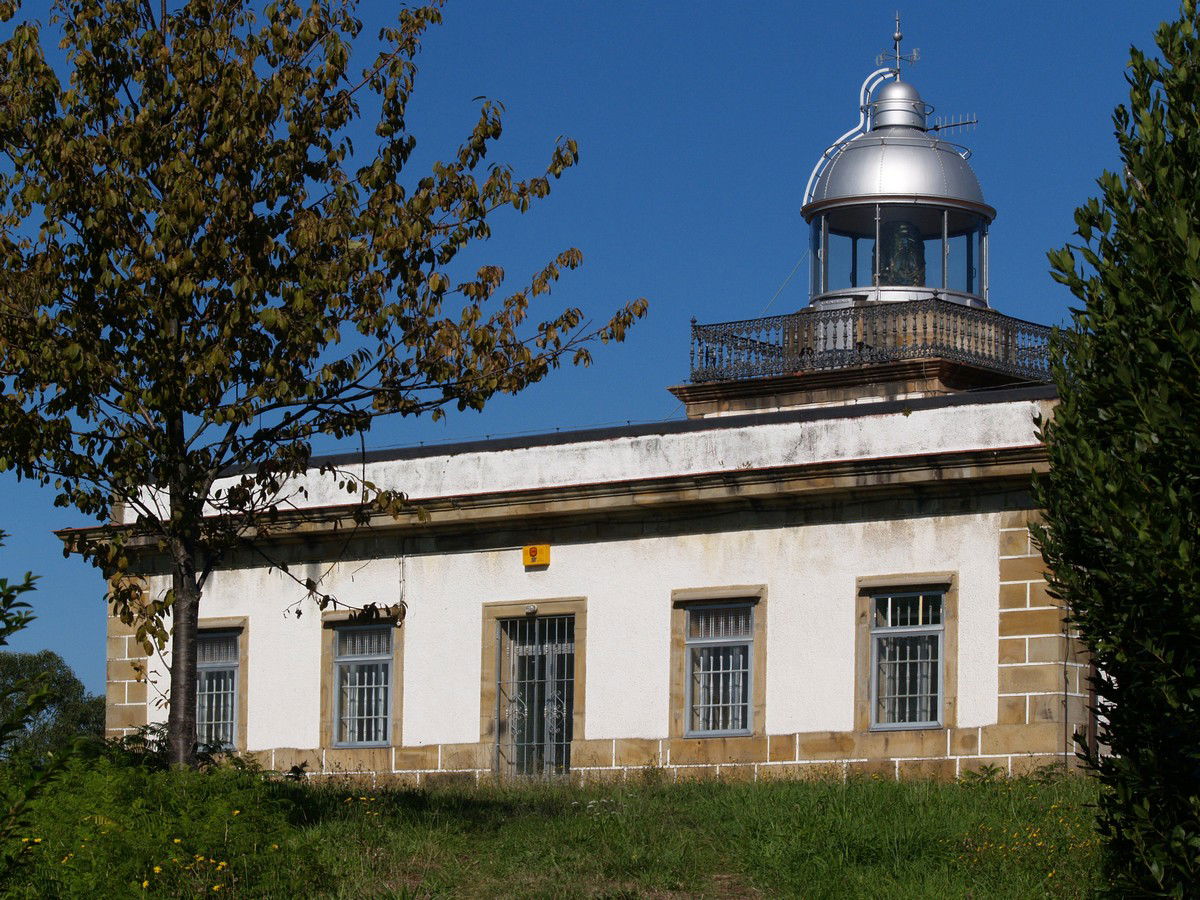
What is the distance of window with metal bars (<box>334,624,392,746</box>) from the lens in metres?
24.3

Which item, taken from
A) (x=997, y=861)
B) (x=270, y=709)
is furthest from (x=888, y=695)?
(x=270, y=709)

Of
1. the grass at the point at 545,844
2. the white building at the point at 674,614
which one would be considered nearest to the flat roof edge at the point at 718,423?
the white building at the point at 674,614

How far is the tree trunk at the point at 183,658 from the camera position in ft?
52.3

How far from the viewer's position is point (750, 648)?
71.7ft

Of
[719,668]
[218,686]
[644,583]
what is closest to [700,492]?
[644,583]

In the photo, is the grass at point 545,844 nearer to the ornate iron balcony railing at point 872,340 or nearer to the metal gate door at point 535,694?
the metal gate door at point 535,694

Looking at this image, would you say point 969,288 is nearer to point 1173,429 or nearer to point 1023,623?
point 1023,623

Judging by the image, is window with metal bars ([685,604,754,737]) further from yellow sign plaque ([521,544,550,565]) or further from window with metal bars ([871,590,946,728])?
yellow sign plaque ([521,544,550,565])

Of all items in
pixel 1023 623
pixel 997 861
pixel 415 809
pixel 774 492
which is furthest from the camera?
pixel 774 492

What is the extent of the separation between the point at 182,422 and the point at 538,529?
7795mm

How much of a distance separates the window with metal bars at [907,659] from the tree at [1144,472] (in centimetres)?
860

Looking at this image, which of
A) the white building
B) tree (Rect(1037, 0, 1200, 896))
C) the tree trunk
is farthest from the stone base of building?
tree (Rect(1037, 0, 1200, 896))

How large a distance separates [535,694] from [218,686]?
446 centimetres

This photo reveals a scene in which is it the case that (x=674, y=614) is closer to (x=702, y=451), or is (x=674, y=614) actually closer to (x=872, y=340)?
(x=702, y=451)
